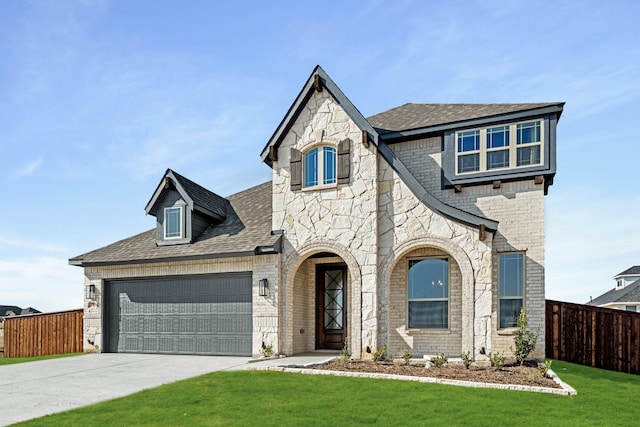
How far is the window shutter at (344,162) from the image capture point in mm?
15242

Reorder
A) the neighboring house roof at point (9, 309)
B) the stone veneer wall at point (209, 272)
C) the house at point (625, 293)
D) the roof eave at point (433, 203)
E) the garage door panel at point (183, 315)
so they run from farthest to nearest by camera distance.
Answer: the neighboring house roof at point (9, 309), the house at point (625, 293), the garage door panel at point (183, 315), the stone veneer wall at point (209, 272), the roof eave at point (433, 203)

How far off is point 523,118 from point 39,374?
14.2 metres

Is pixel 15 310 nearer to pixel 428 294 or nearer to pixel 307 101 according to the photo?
pixel 307 101

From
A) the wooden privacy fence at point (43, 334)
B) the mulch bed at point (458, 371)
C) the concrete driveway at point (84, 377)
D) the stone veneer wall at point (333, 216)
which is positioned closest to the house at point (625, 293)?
the mulch bed at point (458, 371)

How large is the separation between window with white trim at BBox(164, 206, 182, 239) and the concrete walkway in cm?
396

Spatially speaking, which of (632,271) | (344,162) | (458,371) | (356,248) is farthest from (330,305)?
(632,271)

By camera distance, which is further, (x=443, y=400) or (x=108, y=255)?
(x=108, y=255)

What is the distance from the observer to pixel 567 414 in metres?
8.28

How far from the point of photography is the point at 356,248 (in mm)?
14898

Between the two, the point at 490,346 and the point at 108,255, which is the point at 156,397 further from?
the point at 108,255

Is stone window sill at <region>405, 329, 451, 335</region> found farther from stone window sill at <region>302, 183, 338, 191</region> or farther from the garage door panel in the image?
the garage door panel

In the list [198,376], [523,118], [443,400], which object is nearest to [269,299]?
[198,376]

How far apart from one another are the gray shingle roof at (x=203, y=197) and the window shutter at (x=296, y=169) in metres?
3.74

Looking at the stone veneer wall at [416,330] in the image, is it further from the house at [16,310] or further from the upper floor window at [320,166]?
the house at [16,310]
